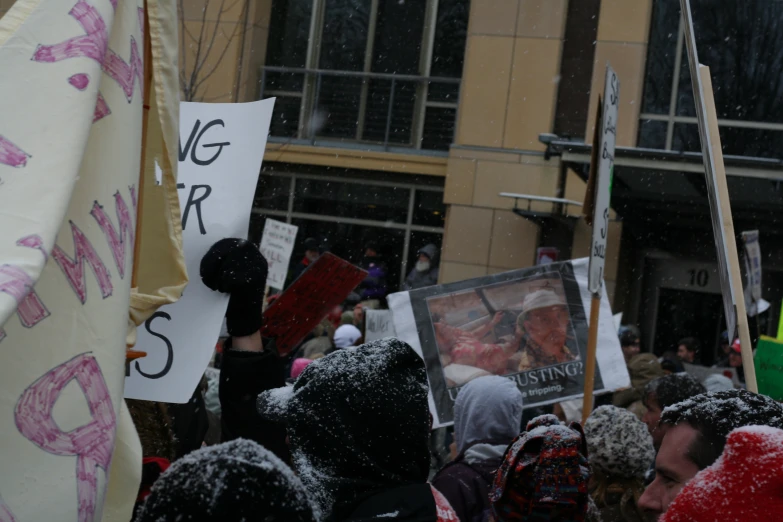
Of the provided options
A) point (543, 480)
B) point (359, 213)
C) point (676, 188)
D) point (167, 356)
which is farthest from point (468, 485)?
point (359, 213)

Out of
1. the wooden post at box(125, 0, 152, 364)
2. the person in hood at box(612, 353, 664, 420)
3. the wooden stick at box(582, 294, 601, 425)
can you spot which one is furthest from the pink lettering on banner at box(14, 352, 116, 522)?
the person in hood at box(612, 353, 664, 420)

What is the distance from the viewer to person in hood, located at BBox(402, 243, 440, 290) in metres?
14.3

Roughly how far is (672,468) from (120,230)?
58.2 inches

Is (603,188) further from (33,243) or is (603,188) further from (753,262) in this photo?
(753,262)

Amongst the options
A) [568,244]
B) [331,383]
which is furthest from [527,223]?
[331,383]

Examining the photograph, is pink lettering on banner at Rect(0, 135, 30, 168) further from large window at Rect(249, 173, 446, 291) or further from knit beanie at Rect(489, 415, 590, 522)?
large window at Rect(249, 173, 446, 291)

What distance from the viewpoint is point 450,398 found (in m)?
5.24

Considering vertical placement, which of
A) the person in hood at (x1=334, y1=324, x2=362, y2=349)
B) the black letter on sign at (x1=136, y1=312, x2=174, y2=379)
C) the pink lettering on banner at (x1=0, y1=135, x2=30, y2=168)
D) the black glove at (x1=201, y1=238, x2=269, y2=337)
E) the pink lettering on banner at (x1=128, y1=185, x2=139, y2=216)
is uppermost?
the pink lettering on banner at (x1=0, y1=135, x2=30, y2=168)

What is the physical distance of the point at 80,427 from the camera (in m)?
1.87

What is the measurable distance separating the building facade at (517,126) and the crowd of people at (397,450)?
30.5 ft

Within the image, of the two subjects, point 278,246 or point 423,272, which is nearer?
point 278,246

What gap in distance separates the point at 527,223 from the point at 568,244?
666 mm

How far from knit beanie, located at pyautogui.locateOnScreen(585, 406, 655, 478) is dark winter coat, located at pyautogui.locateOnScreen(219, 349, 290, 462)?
5.40ft

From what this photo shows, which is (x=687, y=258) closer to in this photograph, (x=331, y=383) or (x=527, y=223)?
(x=527, y=223)
